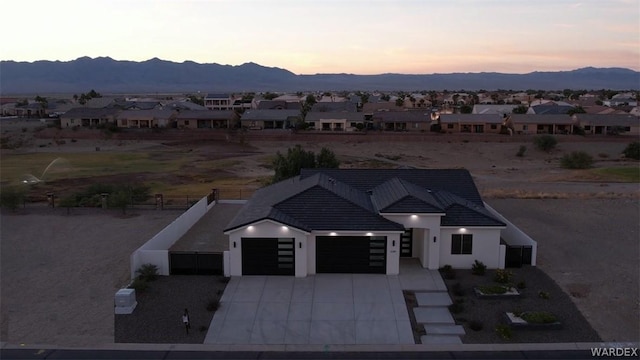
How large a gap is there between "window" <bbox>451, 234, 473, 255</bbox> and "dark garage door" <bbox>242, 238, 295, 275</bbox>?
6.39m

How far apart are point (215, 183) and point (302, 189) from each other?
22.1 m

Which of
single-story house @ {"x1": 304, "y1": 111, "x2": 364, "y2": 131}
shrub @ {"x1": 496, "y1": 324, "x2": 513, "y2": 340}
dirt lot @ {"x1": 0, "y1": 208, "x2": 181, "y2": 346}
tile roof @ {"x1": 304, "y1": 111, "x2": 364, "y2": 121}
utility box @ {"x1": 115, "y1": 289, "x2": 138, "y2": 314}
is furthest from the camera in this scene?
tile roof @ {"x1": 304, "y1": 111, "x2": 364, "y2": 121}

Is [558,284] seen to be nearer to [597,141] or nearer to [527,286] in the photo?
[527,286]

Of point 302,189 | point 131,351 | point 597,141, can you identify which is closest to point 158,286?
point 131,351

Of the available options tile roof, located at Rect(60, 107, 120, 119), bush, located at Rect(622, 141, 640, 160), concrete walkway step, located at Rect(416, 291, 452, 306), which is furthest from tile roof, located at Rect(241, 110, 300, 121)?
concrete walkway step, located at Rect(416, 291, 452, 306)

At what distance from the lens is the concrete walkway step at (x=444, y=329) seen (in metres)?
16.9

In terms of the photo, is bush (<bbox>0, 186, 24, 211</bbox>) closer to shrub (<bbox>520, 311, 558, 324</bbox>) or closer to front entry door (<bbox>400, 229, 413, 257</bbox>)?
front entry door (<bbox>400, 229, 413, 257</bbox>)

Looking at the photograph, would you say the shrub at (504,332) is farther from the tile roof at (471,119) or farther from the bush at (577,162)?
the tile roof at (471,119)

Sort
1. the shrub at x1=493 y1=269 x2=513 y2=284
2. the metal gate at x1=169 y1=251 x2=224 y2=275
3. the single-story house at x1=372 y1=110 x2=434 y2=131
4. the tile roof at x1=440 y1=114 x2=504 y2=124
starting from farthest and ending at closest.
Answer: the single-story house at x1=372 y1=110 x2=434 y2=131
the tile roof at x1=440 y1=114 x2=504 y2=124
the metal gate at x1=169 y1=251 x2=224 y2=275
the shrub at x1=493 y1=269 x2=513 y2=284

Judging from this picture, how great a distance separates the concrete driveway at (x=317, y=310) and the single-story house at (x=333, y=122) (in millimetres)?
61953

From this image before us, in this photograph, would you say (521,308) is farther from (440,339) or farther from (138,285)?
(138,285)

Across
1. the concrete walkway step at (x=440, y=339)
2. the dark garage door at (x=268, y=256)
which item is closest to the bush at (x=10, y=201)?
the dark garage door at (x=268, y=256)

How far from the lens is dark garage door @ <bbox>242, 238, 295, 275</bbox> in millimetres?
21469

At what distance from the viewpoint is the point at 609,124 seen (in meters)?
78.1
